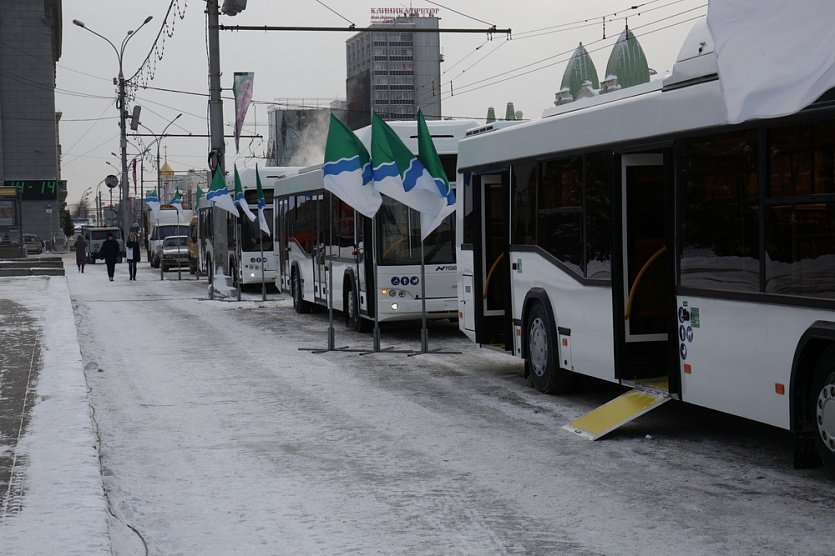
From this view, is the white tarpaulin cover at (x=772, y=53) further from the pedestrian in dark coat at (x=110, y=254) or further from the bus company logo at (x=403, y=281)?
the pedestrian in dark coat at (x=110, y=254)

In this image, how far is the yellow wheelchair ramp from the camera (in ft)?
29.3

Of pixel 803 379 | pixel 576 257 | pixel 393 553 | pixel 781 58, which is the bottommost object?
pixel 393 553

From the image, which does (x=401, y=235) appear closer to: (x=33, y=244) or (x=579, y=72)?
(x=33, y=244)

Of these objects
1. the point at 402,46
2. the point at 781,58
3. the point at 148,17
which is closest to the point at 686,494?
the point at 781,58

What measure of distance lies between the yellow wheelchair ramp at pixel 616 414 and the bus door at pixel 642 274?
0.35m

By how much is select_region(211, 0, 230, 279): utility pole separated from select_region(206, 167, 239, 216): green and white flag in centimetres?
109

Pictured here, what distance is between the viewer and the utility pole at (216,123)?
29.5 meters

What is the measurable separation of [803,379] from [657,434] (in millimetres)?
2076

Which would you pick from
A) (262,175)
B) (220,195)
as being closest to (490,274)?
(220,195)

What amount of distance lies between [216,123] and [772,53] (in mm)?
25538

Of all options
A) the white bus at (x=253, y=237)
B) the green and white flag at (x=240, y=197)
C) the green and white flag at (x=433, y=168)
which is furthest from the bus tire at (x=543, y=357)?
the white bus at (x=253, y=237)

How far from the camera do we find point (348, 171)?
15195mm

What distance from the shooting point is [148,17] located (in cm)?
5384

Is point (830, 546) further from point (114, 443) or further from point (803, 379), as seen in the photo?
point (114, 443)
